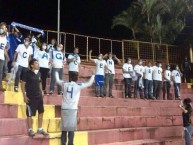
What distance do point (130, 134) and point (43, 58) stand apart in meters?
3.62

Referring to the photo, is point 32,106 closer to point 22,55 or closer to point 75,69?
point 22,55

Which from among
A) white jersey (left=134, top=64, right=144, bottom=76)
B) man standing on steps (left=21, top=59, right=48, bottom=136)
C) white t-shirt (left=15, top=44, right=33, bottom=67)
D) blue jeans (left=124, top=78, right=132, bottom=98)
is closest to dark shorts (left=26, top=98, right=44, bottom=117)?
man standing on steps (left=21, top=59, right=48, bottom=136)

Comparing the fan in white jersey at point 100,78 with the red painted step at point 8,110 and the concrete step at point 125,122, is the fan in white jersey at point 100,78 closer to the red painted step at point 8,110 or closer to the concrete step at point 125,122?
the concrete step at point 125,122

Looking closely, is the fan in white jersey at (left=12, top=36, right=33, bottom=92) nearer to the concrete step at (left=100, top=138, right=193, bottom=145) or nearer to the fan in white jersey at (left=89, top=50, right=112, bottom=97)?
the concrete step at (left=100, top=138, right=193, bottom=145)

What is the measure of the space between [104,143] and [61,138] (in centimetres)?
230

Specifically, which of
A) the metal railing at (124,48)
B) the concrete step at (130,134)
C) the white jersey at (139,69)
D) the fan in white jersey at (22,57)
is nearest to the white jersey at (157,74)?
the white jersey at (139,69)

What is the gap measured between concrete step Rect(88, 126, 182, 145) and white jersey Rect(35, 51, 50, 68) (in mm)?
2898

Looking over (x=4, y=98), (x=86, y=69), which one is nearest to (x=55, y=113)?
(x=4, y=98)

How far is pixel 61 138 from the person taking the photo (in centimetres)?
860

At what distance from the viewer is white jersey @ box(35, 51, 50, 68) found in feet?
39.2

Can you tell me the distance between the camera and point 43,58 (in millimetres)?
12016

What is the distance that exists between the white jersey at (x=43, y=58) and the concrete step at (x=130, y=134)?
114 inches

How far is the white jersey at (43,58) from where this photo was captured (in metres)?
12.0

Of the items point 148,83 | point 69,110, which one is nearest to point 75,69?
point 148,83
